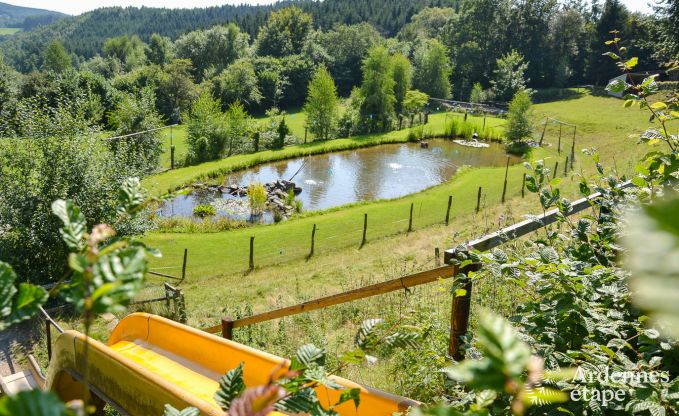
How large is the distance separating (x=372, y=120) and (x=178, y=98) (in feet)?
67.7

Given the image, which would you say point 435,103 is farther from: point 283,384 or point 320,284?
point 283,384

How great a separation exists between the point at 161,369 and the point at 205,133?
32902 millimetres

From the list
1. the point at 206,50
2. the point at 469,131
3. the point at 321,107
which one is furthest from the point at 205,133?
the point at 206,50

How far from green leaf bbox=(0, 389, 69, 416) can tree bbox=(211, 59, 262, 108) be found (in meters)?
57.8

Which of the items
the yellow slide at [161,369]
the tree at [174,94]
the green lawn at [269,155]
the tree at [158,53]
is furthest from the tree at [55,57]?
the yellow slide at [161,369]

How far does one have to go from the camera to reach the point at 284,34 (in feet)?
254

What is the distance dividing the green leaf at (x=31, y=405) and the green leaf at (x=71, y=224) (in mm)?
345

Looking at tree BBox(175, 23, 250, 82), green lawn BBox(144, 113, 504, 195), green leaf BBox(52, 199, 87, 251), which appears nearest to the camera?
green leaf BBox(52, 199, 87, 251)

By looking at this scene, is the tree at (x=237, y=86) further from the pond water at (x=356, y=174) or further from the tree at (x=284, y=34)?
the pond water at (x=356, y=174)

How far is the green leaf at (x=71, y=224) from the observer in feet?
2.77

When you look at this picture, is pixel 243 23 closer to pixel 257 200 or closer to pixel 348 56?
pixel 348 56

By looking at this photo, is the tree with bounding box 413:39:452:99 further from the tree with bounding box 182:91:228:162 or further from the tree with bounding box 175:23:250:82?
the tree with bounding box 182:91:228:162

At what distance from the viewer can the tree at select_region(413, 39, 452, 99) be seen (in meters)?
57.9

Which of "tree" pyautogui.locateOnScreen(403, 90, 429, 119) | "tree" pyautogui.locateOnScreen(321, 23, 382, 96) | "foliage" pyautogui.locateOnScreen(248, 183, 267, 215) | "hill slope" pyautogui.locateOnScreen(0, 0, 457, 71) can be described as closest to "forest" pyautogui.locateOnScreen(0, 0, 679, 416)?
"foliage" pyautogui.locateOnScreen(248, 183, 267, 215)
